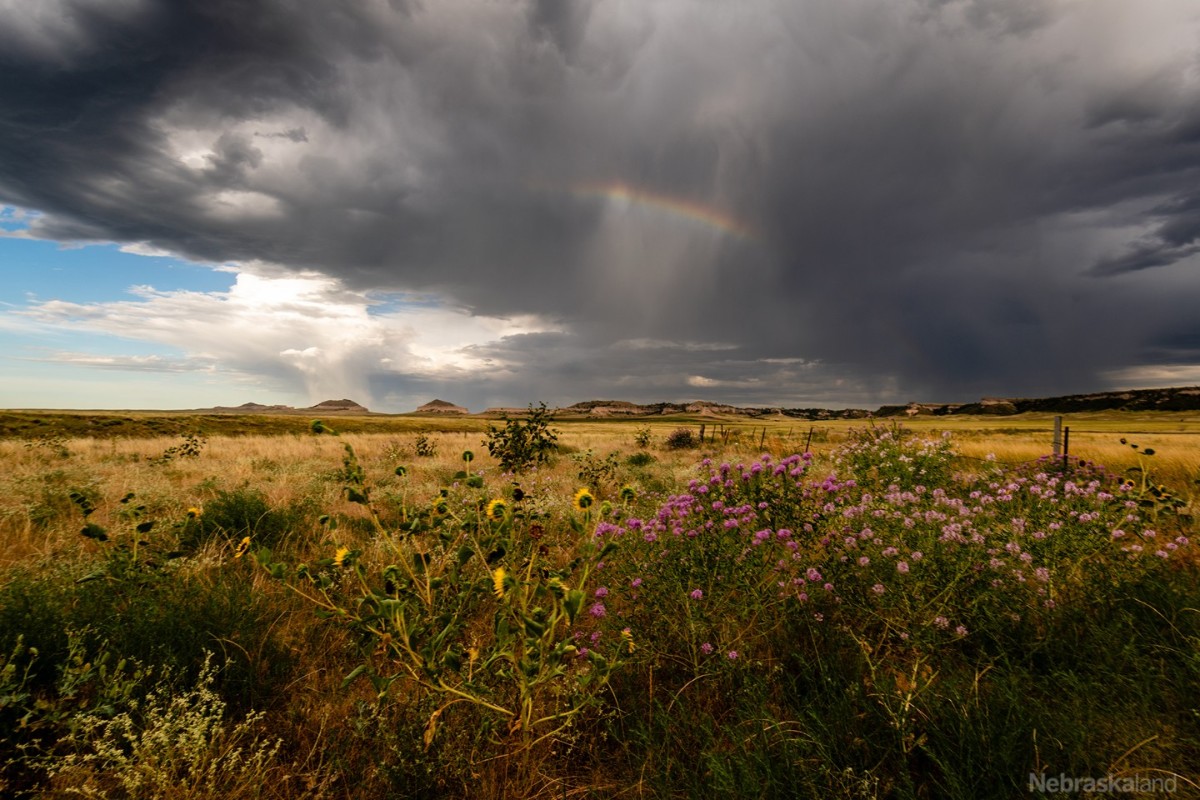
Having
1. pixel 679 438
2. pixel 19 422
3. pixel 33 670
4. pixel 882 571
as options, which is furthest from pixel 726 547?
pixel 19 422

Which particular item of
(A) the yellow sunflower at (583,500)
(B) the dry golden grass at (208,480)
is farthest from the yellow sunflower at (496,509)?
(B) the dry golden grass at (208,480)

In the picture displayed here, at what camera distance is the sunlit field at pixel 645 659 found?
7.18 feet

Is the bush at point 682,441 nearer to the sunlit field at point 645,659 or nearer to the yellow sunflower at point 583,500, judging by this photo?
the sunlit field at point 645,659

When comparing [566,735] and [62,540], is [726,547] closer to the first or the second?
[566,735]

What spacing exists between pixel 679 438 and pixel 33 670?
2704 cm

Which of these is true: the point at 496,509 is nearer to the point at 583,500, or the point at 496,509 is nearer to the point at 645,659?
the point at 583,500

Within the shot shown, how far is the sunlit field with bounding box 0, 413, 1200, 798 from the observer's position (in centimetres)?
219

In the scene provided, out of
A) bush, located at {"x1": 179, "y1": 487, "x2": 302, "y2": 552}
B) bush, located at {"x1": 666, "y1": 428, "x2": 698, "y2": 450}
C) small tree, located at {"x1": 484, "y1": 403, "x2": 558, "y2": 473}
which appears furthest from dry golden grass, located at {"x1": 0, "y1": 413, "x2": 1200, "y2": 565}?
bush, located at {"x1": 666, "y1": 428, "x2": 698, "y2": 450}

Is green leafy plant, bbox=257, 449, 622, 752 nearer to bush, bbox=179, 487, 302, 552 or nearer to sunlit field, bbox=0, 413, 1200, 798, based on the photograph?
sunlit field, bbox=0, 413, 1200, 798

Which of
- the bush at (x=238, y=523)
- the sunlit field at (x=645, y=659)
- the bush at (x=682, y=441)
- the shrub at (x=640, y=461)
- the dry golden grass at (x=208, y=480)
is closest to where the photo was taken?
the sunlit field at (x=645, y=659)

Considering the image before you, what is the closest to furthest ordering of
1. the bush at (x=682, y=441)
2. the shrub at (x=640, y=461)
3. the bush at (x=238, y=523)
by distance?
the bush at (x=238, y=523)
the shrub at (x=640, y=461)
the bush at (x=682, y=441)

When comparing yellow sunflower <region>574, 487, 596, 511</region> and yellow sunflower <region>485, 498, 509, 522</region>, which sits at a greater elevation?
yellow sunflower <region>574, 487, 596, 511</region>

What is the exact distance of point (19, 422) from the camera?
137ft

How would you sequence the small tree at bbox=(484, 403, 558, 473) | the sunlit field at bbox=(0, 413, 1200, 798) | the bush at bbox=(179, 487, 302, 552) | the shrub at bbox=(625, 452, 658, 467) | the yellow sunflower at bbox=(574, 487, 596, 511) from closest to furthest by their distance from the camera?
the sunlit field at bbox=(0, 413, 1200, 798) → the yellow sunflower at bbox=(574, 487, 596, 511) → the bush at bbox=(179, 487, 302, 552) → the small tree at bbox=(484, 403, 558, 473) → the shrub at bbox=(625, 452, 658, 467)
